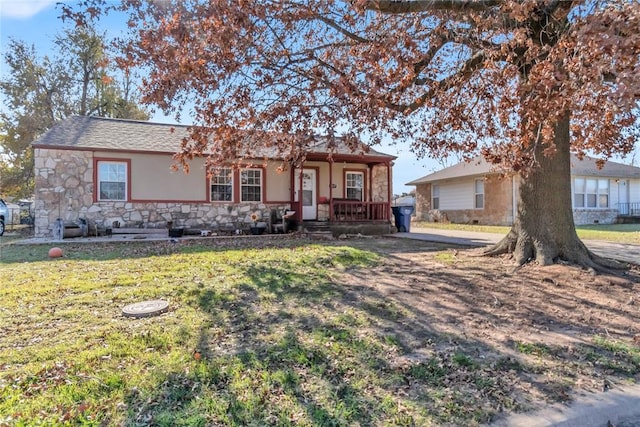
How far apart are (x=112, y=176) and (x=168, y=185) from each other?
1766 mm

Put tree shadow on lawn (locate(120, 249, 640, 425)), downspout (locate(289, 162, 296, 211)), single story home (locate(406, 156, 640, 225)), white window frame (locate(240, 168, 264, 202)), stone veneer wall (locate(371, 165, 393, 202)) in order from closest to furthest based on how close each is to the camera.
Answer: tree shadow on lawn (locate(120, 249, 640, 425)) → white window frame (locate(240, 168, 264, 202)) → downspout (locate(289, 162, 296, 211)) → stone veneer wall (locate(371, 165, 393, 202)) → single story home (locate(406, 156, 640, 225))

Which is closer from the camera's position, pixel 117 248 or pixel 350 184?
pixel 117 248

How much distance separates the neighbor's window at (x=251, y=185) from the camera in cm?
1434

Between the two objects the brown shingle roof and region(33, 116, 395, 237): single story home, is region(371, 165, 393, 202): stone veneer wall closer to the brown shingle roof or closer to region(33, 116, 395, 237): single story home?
region(33, 116, 395, 237): single story home

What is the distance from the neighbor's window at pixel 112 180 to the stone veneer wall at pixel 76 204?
0.25 m

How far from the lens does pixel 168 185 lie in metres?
13.4

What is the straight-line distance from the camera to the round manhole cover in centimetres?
432

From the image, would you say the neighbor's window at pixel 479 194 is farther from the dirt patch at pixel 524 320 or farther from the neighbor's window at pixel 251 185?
the dirt patch at pixel 524 320

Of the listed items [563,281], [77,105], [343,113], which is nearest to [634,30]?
[563,281]

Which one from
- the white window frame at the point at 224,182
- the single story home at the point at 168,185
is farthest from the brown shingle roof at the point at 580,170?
the white window frame at the point at 224,182

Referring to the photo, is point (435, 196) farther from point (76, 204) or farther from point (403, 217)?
point (76, 204)

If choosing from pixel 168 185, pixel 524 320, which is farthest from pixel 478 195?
pixel 524 320

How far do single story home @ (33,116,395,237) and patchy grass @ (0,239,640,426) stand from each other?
255 inches

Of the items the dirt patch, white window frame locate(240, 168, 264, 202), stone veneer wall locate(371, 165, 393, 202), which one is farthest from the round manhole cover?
stone veneer wall locate(371, 165, 393, 202)
